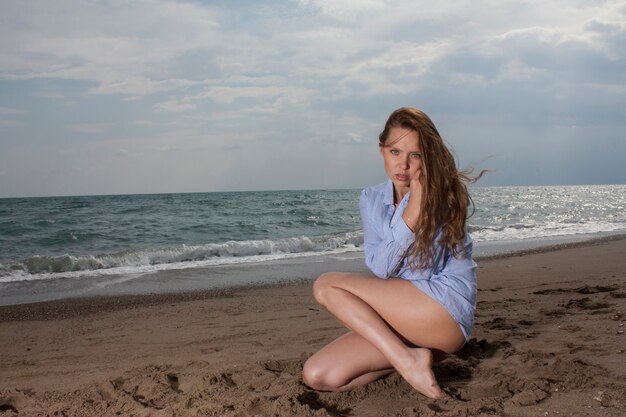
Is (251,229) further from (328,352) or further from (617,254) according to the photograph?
(328,352)

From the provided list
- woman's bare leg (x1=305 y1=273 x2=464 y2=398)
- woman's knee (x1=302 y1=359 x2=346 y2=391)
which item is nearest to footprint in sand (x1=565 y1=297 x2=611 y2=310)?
woman's bare leg (x1=305 y1=273 x2=464 y2=398)

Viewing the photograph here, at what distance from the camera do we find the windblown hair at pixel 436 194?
301cm

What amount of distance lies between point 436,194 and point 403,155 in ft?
0.97

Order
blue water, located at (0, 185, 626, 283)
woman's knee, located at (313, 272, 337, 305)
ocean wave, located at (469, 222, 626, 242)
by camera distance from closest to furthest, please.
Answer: woman's knee, located at (313, 272, 337, 305) → blue water, located at (0, 185, 626, 283) → ocean wave, located at (469, 222, 626, 242)

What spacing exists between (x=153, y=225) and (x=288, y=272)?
12500mm

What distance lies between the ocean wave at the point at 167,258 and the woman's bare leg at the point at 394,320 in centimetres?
799

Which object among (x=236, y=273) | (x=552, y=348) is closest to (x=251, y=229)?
(x=236, y=273)

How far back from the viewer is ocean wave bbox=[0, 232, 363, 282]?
1059cm

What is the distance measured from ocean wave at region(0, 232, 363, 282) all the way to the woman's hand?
327 inches

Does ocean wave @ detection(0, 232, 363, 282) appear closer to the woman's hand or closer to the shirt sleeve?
the shirt sleeve

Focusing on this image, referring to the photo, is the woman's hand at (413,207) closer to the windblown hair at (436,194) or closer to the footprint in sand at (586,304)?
the windblown hair at (436,194)

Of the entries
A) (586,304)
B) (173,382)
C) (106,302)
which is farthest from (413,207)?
(106,302)

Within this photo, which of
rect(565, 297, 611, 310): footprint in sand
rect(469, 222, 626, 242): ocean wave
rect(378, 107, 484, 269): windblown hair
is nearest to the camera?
rect(378, 107, 484, 269): windblown hair

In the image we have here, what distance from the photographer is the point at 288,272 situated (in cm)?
952
